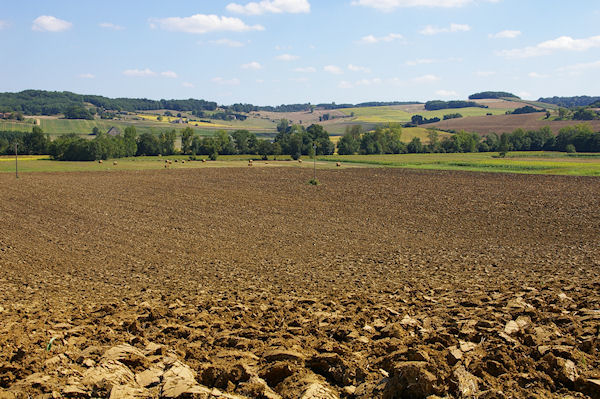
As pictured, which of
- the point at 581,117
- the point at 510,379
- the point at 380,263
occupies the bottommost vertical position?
the point at 380,263

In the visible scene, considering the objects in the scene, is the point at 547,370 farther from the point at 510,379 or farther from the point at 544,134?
the point at 544,134

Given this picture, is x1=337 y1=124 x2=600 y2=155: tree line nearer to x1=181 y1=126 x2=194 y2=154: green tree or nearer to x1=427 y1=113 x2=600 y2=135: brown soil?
x1=427 y1=113 x2=600 y2=135: brown soil

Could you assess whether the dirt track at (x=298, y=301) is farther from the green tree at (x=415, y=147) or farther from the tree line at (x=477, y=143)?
the green tree at (x=415, y=147)

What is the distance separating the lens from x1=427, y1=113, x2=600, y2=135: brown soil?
12875 cm

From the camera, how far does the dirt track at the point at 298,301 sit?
660 cm

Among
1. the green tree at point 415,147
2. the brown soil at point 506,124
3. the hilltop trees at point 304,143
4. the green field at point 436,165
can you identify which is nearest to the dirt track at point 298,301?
the green field at point 436,165

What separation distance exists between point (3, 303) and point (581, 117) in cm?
15999

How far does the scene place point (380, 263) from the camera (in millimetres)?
18141

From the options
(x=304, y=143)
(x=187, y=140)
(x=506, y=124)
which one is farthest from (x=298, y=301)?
(x=506, y=124)

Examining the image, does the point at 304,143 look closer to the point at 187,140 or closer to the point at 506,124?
the point at 187,140

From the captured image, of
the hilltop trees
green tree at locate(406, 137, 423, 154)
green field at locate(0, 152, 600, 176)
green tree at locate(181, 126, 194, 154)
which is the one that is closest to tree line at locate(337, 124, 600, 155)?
green tree at locate(406, 137, 423, 154)

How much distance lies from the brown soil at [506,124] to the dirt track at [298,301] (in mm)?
105245

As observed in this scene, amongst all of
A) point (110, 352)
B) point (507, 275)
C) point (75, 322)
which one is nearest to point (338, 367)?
point (110, 352)

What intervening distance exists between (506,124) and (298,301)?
144562 millimetres
